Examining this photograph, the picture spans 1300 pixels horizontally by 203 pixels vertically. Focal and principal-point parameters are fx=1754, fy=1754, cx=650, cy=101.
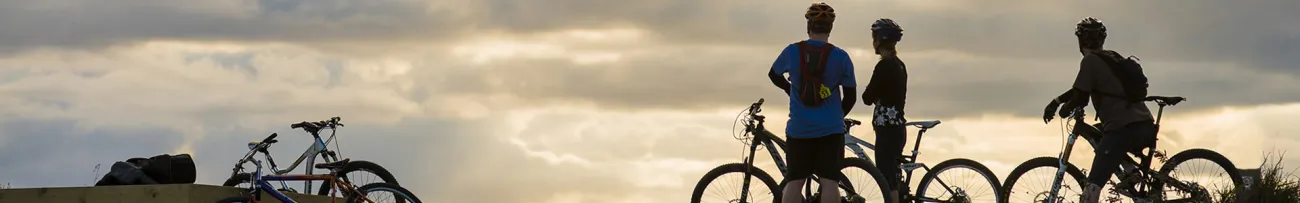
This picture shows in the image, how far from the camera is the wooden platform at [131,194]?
1214 centimetres

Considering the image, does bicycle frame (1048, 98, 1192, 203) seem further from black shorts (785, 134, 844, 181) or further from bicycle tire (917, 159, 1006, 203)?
black shorts (785, 134, 844, 181)

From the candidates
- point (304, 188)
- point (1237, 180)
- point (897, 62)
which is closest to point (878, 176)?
point (897, 62)

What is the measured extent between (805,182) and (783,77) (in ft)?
3.20

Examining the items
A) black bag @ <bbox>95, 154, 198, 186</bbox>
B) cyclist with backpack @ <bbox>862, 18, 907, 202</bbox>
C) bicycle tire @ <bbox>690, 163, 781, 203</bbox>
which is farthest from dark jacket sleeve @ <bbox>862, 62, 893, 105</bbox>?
black bag @ <bbox>95, 154, 198, 186</bbox>

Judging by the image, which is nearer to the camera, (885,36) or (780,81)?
(780,81)

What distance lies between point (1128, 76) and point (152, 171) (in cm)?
711

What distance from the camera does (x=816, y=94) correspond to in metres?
10.6

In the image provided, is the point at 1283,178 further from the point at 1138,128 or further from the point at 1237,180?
the point at 1138,128

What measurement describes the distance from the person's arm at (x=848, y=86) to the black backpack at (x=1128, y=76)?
2162 millimetres

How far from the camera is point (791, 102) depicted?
35.5 ft

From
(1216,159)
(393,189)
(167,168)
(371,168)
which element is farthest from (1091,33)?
(167,168)

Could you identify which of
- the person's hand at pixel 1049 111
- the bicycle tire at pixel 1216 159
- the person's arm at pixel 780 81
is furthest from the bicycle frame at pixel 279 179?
the bicycle tire at pixel 1216 159

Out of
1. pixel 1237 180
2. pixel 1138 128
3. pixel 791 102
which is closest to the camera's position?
pixel 791 102

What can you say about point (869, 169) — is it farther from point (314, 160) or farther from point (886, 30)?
point (314, 160)
